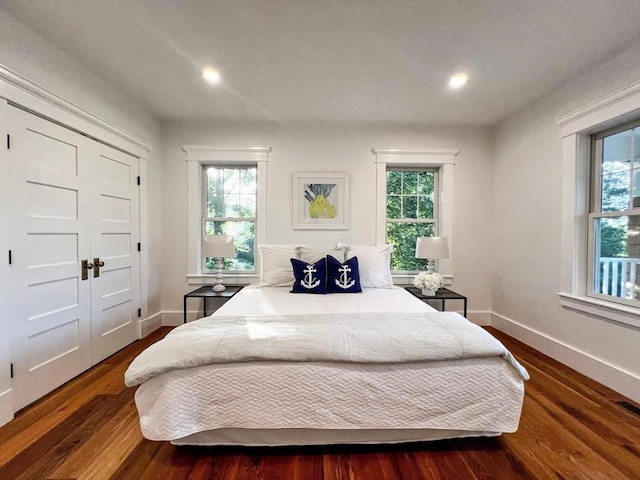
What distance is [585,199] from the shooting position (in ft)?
8.32

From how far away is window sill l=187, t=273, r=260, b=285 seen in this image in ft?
11.6

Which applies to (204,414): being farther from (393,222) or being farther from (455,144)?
(455,144)

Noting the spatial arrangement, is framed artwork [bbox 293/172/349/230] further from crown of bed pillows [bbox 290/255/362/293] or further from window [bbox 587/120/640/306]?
window [bbox 587/120/640/306]

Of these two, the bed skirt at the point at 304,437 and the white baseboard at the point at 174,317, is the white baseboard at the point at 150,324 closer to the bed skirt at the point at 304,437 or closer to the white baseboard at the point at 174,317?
the white baseboard at the point at 174,317

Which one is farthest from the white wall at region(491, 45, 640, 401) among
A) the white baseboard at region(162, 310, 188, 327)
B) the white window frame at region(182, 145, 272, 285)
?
the white baseboard at region(162, 310, 188, 327)

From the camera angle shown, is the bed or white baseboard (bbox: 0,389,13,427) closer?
the bed

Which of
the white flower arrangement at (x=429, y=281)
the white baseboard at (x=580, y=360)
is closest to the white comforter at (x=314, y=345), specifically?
the white baseboard at (x=580, y=360)

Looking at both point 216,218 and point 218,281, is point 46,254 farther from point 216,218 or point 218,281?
point 216,218

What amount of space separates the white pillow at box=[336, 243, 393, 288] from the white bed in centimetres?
137

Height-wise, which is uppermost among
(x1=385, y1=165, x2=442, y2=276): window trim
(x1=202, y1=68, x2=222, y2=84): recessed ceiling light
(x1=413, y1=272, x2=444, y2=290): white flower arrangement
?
(x1=202, y1=68, x2=222, y2=84): recessed ceiling light

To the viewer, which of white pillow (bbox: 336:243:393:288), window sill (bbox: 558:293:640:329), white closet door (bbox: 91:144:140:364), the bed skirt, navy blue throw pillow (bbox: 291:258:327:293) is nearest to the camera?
the bed skirt

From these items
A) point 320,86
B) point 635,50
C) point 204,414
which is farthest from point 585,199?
point 204,414

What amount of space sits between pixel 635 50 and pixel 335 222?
9.08ft

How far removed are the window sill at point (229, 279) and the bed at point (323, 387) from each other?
2.01 m
